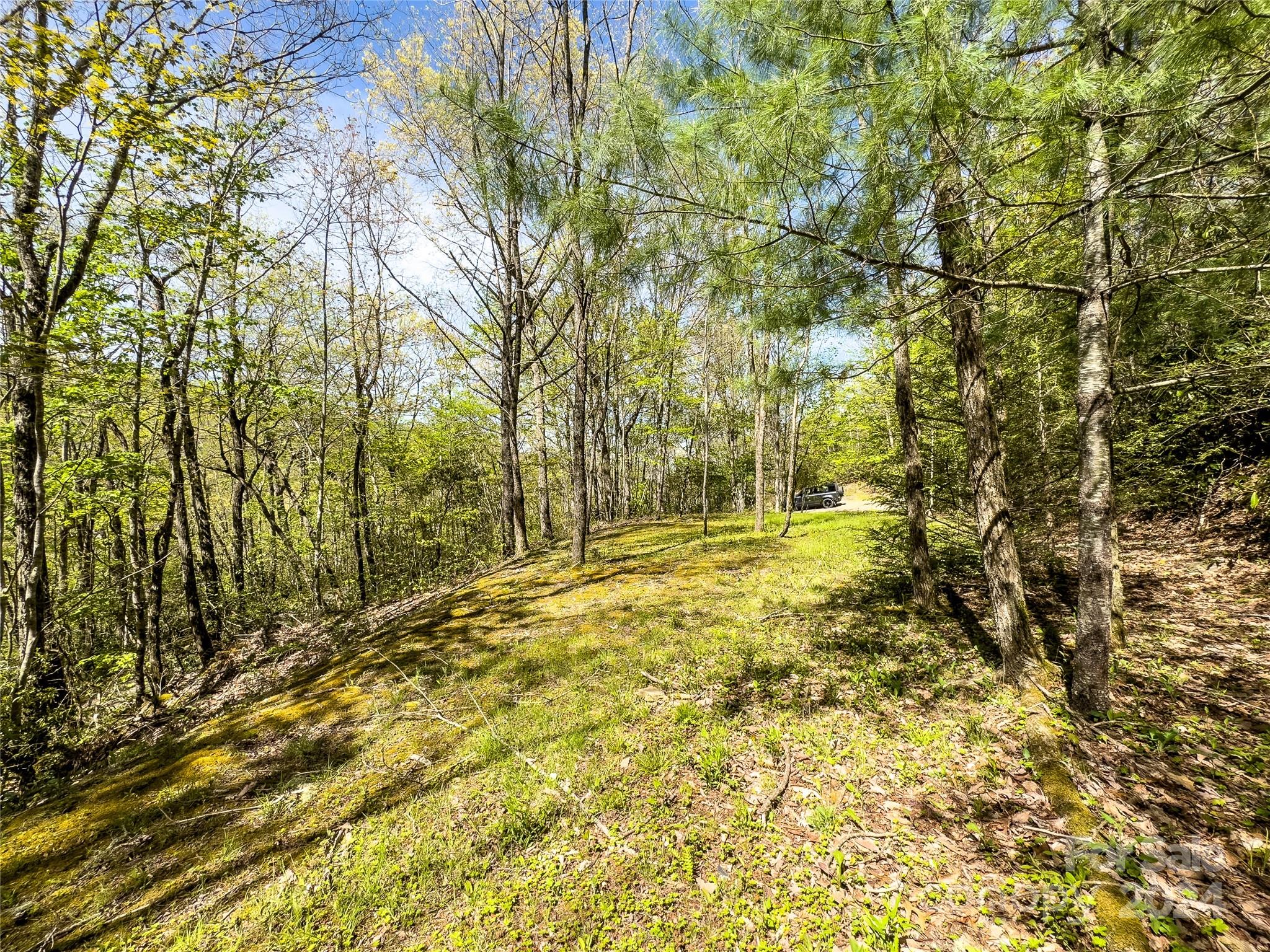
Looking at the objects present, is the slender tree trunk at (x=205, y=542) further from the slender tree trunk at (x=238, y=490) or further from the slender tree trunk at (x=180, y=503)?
the slender tree trunk at (x=238, y=490)

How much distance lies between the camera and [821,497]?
1972cm

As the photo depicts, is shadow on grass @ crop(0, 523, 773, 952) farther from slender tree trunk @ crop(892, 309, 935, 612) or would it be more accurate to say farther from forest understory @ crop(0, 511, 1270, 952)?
slender tree trunk @ crop(892, 309, 935, 612)

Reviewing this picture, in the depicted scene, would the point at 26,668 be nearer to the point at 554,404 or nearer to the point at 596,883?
the point at 596,883

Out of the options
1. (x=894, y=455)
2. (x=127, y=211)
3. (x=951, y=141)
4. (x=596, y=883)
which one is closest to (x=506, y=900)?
(x=596, y=883)

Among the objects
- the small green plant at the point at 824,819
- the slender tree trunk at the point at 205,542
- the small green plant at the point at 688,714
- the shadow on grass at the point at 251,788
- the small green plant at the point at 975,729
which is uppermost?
the slender tree trunk at the point at 205,542

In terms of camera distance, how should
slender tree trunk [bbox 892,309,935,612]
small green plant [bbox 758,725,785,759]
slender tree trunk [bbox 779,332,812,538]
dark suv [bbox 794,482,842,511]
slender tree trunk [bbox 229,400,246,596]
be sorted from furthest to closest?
dark suv [bbox 794,482,842,511]
slender tree trunk [bbox 229,400,246,596]
slender tree trunk [bbox 892,309,935,612]
slender tree trunk [bbox 779,332,812,538]
small green plant [bbox 758,725,785,759]

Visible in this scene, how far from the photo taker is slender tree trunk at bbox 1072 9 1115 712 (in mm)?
2812

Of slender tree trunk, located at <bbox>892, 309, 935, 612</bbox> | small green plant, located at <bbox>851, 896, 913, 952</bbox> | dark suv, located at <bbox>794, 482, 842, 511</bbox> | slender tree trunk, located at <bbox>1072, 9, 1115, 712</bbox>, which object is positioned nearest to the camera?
small green plant, located at <bbox>851, 896, 913, 952</bbox>

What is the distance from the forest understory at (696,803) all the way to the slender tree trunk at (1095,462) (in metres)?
0.53

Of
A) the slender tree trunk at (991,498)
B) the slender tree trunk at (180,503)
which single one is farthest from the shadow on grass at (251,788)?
the slender tree trunk at (991,498)

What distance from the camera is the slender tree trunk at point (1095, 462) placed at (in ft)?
9.23

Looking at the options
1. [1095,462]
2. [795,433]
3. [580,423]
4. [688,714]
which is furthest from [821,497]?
[688,714]

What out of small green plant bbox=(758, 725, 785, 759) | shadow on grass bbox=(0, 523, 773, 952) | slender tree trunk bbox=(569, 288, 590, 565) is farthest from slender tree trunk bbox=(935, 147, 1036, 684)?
slender tree trunk bbox=(569, 288, 590, 565)

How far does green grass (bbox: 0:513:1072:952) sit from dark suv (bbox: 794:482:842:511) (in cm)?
1521
